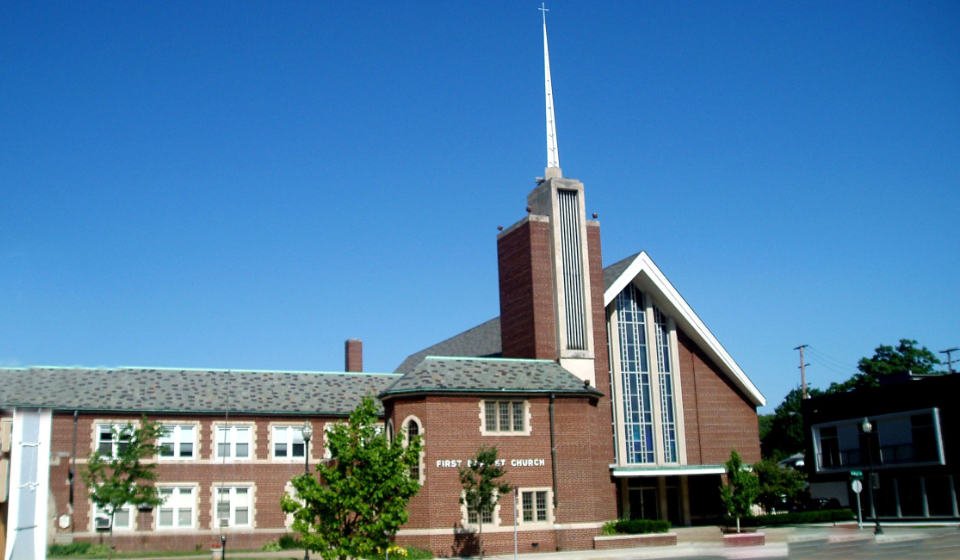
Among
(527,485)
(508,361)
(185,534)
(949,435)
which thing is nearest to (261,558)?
(185,534)

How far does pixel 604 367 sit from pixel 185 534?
67.8ft

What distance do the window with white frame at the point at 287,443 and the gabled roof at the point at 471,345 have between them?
8.88 metres

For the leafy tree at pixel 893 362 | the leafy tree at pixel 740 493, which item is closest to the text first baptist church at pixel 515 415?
the leafy tree at pixel 740 493

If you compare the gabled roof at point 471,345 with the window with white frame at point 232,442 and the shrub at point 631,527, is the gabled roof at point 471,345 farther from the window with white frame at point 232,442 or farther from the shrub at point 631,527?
the shrub at point 631,527

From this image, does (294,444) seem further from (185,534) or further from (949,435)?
(949,435)

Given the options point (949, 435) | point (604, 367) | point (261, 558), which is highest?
point (604, 367)

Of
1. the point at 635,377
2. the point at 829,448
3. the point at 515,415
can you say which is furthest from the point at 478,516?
the point at 829,448

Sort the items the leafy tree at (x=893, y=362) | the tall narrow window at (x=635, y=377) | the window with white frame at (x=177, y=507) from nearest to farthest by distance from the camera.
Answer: the window with white frame at (x=177, y=507) < the tall narrow window at (x=635, y=377) < the leafy tree at (x=893, y=362)

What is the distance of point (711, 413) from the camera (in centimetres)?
4988

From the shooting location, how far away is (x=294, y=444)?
41.3 m

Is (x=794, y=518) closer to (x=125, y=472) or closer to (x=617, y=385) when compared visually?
(x=617, y=385)

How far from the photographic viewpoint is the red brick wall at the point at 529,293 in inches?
1697

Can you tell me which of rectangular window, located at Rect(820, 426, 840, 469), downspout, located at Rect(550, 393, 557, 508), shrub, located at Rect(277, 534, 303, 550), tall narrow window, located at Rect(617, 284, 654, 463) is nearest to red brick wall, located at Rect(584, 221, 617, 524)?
tall narrow window, located at Rect(617, 284, 654, 463)

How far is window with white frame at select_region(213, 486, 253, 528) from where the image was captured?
1551 inches
